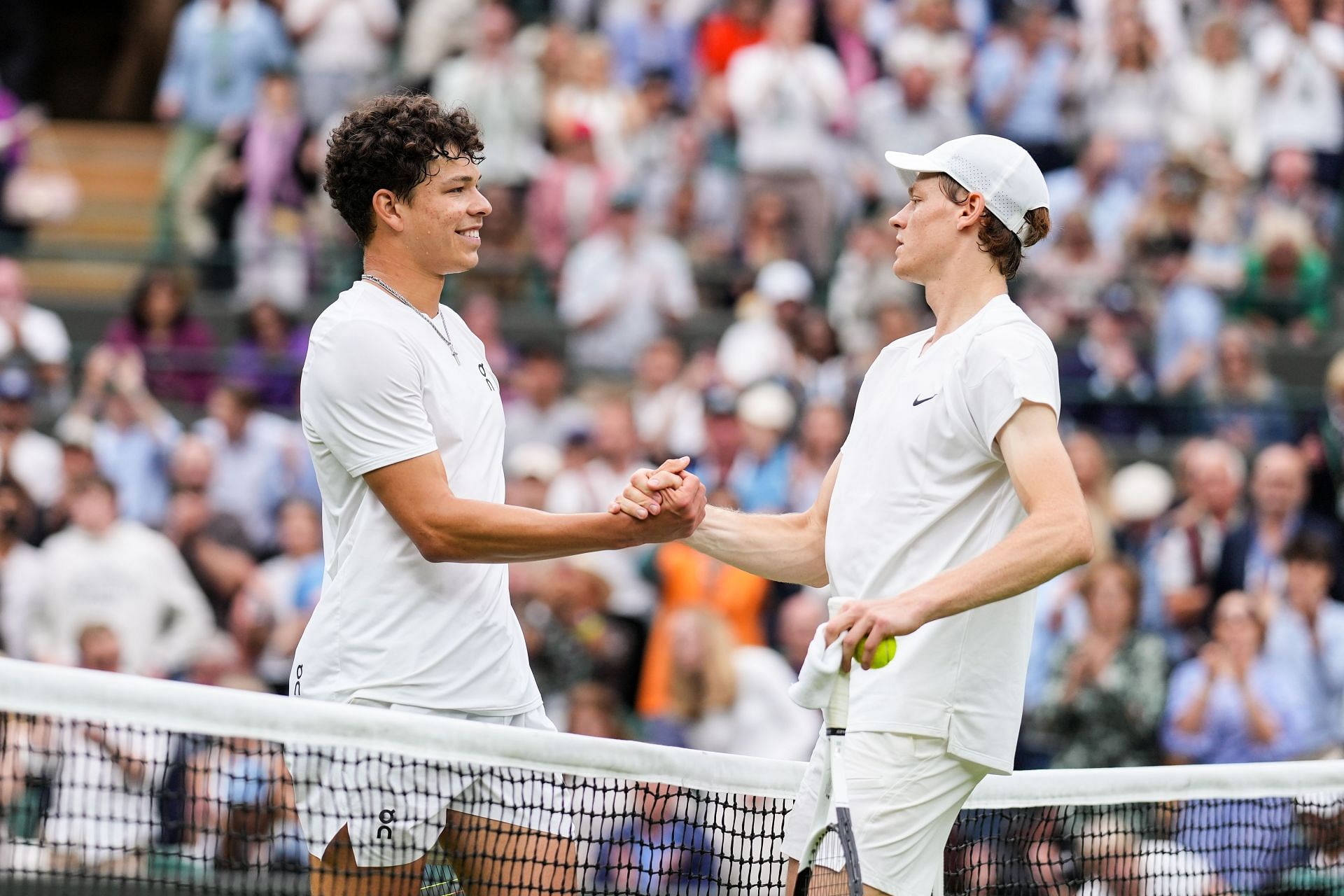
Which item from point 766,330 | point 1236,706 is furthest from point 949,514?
point 766,330

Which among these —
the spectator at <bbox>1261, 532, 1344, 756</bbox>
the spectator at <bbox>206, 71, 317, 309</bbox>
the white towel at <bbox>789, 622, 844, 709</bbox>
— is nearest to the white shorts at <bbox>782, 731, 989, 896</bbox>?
the white towel at <bbox>789, 622, 844, 709</bbox>

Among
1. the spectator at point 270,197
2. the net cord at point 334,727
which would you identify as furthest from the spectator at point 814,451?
the net cord at point 334,727

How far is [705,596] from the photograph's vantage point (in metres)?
10.4

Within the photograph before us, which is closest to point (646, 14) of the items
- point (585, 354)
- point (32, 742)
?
point (585, 354)

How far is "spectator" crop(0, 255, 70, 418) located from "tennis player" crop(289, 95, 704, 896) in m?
8.74

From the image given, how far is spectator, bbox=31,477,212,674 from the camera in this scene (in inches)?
415

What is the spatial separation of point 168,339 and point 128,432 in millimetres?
1404

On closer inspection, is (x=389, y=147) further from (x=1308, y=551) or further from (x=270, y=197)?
(x=270, y=197)

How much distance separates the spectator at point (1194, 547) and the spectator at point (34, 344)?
7102 mm

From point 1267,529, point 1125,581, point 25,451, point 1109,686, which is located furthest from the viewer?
point 25,451

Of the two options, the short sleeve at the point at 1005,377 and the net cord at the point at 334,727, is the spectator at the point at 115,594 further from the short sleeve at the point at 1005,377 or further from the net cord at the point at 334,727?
the short sleeve at the point at 1005,377

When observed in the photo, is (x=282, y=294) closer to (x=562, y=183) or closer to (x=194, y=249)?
(x=194, y=249)

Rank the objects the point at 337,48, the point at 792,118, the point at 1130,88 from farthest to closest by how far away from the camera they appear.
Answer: the point at 337,48 < the point at 1130,88 < the point at 792,118

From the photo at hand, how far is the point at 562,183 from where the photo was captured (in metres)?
14.0
